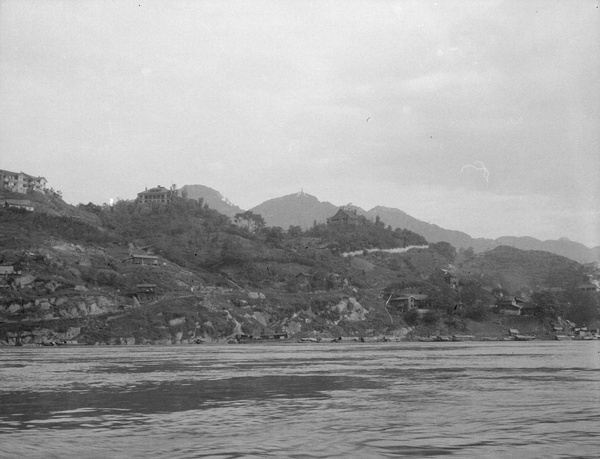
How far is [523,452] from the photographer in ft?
49.3

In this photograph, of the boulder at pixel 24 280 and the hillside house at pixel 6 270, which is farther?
the hillside house at pixel 6 270

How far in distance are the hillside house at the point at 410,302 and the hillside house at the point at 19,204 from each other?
87.0 metres

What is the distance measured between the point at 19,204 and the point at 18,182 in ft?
79.9

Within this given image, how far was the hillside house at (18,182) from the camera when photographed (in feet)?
582

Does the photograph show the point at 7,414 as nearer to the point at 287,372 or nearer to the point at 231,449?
the point at 231,449

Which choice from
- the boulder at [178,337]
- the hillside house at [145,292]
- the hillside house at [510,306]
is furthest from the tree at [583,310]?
the hillside house at [145,292]

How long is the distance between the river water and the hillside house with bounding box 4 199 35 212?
12897 centimetres

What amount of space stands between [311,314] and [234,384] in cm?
9825

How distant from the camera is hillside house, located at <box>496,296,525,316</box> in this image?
470 ft

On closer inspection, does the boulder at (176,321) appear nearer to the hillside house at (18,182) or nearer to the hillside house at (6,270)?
the hillside house at (6,270)

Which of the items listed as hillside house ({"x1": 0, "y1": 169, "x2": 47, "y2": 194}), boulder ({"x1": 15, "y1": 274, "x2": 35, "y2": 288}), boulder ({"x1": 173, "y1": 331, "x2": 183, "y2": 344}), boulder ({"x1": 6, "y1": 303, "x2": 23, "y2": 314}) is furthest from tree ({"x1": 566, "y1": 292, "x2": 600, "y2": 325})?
hillside house ({"x1": 0, "y1": 169, "x2": 47, "y2": 194})

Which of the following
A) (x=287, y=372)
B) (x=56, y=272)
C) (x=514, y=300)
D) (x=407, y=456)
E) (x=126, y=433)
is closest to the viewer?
(x=407, y=456)

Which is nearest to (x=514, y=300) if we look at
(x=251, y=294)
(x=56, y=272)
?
(x=251, y=294)

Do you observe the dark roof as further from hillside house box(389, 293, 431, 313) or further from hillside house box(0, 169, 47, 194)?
hillside house box(0, 169, 47, 194)
